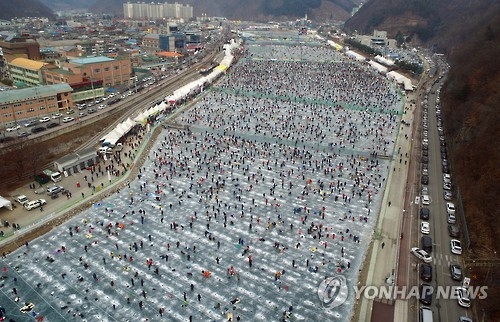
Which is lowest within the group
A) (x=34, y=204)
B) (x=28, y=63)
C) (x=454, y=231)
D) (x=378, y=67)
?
(x=34, y=204)

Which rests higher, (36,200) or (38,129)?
(38,129)

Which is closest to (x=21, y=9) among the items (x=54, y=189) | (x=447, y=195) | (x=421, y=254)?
(x=54, y=189)

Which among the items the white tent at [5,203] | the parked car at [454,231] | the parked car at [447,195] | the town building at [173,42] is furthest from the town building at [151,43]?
the parked car at [454,231]

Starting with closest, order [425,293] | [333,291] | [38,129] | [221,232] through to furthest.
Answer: [425,293] < [333,291] < [221,232] < [38,129]

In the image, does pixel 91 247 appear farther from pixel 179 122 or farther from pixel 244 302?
pixel 179 122

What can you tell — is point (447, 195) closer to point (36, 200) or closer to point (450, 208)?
point (450, 208)

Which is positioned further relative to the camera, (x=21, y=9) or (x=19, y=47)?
(x=21, y=9)

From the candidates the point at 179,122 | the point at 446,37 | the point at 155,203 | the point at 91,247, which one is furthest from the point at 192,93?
the point at 446,37

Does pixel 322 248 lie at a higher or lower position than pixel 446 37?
lower
